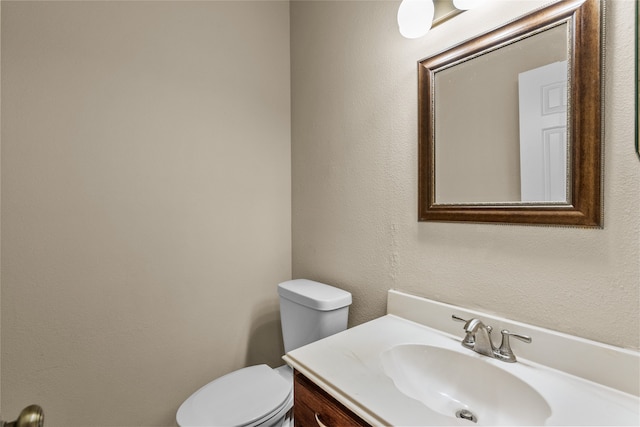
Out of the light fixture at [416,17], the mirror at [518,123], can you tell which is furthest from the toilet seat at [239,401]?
the light fixture at [416,17]

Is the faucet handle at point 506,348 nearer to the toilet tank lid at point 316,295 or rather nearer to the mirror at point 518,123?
the mirror at point 518,123

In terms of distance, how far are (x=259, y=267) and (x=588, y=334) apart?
4.45ft

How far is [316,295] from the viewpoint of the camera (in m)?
1.25

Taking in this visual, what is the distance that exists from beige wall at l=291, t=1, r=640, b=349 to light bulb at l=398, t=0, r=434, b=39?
0.15 feet

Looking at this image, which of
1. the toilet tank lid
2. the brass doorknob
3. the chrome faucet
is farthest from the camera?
the toilet tank lid

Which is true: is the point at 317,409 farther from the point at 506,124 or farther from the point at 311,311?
the point at 506,124

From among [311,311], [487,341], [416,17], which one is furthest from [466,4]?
[311,311]

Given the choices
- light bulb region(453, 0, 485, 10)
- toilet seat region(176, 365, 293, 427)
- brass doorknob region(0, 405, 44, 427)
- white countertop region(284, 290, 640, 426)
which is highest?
light bulb region(453, 0, 485, 10)

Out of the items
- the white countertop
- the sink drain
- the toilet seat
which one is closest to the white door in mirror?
the white countertop

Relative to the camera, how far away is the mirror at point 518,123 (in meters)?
0.70

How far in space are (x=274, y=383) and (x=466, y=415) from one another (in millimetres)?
768

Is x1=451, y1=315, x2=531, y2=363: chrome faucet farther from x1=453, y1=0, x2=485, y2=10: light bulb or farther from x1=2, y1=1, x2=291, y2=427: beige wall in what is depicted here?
x1=2, y1=1, x2=291, y2=427: beige wall

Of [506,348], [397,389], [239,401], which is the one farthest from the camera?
[239,401]

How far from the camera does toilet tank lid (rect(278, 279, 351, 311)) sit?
1.20 meters
